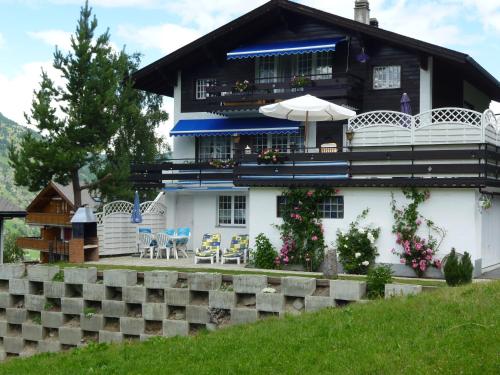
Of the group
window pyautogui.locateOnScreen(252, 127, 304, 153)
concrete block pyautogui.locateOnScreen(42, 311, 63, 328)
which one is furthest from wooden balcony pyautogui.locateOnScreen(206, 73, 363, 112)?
concrete block pyautogui.locateOnScreen(42, 311, 63, 328)

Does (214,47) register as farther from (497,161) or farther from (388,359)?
(388,359)

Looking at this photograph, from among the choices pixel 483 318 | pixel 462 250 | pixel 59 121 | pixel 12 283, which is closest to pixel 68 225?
pixel 59 121

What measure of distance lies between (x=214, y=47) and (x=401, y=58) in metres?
8.13

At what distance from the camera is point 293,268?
75.5 ft

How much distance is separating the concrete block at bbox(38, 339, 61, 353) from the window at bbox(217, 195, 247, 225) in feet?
34.4

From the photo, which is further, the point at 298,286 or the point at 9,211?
the point at 9,211

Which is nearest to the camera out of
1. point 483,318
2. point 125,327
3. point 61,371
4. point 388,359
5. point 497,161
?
point 388,359

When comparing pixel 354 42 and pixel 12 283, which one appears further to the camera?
pixel 354 42

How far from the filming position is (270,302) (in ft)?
58.6

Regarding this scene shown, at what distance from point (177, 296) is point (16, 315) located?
5867mm

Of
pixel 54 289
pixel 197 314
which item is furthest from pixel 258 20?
pixel 197 314

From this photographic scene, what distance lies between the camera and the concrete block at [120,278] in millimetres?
19906

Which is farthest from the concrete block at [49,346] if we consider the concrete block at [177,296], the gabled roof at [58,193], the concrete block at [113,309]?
the gabled roof at [58,193]

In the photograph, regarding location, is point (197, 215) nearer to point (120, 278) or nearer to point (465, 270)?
point (120, 278)
